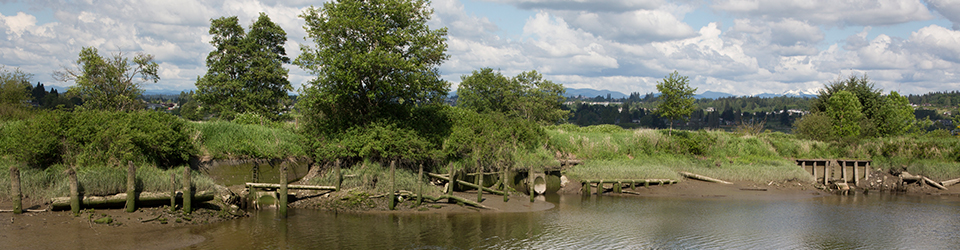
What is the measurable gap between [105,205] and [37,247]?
3012 mm

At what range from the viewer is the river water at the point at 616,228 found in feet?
53.9

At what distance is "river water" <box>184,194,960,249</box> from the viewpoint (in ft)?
53.9

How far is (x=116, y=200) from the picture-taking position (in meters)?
17.0

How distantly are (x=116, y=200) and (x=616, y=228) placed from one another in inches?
610

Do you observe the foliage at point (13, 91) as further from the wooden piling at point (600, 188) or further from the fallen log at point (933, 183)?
the fallen log at point (933, 183)

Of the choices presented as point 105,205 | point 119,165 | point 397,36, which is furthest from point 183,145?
point 397,36

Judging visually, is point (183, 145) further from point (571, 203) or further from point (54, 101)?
point (54, 101)

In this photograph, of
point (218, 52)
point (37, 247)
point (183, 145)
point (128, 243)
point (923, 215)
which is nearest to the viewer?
point (37, 247)

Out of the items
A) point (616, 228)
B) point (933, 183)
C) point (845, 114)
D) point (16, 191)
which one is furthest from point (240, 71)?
point (845, 114)

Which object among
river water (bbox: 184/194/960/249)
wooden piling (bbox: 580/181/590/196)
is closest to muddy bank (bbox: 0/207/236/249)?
river water (bbox: 184/194/960/249)

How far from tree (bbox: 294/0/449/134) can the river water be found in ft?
17.3

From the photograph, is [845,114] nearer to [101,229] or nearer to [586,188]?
[586,188]

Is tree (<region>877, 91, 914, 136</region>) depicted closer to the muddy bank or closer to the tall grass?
the tall grass

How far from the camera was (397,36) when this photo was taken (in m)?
22.8
